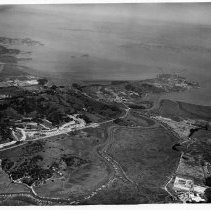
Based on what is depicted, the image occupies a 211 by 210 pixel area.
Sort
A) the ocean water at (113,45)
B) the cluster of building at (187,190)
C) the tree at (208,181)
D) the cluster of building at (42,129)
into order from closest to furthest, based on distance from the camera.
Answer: the cluster of building at (187,190) → the tree at (208,181) → the cluster of building at (42,129) → the ocean water at (113,45)

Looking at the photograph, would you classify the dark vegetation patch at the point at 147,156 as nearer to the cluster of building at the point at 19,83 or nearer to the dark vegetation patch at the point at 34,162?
the dark vegetation patch at the point at 34,162

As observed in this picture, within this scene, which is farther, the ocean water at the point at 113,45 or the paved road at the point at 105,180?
the ocean water at the point at 113,45

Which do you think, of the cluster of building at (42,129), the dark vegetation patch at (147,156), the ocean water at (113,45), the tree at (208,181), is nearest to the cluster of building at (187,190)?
the tree at (208,181)

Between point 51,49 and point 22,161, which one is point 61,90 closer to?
point 51,49

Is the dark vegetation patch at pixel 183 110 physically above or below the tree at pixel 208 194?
above

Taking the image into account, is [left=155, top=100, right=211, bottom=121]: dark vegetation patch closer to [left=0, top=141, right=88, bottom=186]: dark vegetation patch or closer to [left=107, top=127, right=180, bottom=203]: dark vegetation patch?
[left=107, top=127, right=180, bottom=203]: dark vegetation patch

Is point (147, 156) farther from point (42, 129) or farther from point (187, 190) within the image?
point (42, 129)

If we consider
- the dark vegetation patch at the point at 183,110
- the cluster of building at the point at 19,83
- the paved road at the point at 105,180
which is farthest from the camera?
the cluster of building at the point at 19,83

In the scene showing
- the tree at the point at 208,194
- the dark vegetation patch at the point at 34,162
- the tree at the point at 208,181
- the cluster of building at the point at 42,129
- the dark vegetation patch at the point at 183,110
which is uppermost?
the dark vegetation patch at the point at 183,110
